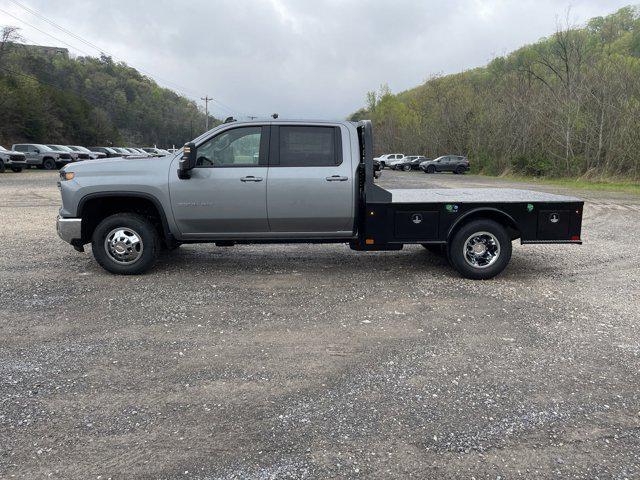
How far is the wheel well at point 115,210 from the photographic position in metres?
6.71

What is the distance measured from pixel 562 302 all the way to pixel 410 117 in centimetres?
6447

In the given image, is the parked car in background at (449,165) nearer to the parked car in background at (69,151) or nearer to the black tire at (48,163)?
the parked car in background at (69,151)

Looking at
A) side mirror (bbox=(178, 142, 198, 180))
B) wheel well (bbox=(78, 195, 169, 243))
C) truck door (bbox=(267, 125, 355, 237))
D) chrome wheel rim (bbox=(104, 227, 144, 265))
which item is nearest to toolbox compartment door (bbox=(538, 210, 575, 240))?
truck door (bbox=(267, 125, 355, 237))

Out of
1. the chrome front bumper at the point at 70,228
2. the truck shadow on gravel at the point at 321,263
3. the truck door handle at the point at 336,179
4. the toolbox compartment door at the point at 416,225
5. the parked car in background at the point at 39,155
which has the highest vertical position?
the parked car in background at the point at 39,155

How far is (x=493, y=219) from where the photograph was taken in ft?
22.5

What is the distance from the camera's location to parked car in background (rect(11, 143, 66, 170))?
3516 centimetres

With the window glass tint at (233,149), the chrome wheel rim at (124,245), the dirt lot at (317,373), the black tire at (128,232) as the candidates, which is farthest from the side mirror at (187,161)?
the dirt lot at (317,373)

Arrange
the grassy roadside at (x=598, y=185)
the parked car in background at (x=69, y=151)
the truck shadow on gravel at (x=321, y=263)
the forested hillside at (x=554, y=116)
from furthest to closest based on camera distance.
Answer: the parked car in background at (x=69, y=151) → the forested hillside at (x=554, y=116) → the grassy roadside at (x=598, y=185) → the truck shadow on gravel at (x=321, y=263)

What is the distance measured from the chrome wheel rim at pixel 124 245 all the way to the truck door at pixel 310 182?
1839 mm

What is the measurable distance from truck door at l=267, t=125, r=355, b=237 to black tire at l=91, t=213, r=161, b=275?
64.9 inches

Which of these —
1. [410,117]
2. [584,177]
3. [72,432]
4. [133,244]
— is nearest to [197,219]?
[133,244]

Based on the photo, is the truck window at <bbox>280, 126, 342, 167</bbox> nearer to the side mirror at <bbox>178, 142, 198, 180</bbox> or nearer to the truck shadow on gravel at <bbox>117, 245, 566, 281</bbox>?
the side mirror at <bbox>178, 142, 198, 180</bbox>

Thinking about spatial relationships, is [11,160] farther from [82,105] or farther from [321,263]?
[82,105]

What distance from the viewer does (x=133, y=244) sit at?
681 centimetres
